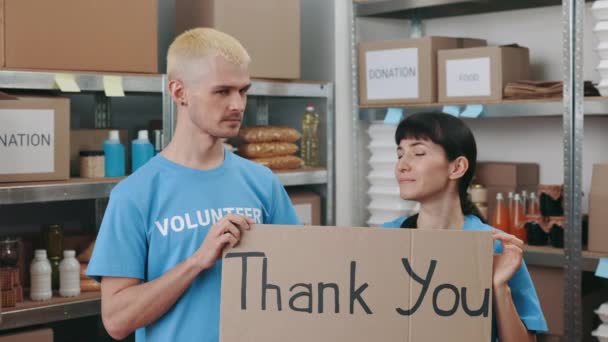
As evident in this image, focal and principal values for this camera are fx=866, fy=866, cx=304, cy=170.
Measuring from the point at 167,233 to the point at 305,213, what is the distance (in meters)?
2.12

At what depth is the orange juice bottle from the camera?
3465mm

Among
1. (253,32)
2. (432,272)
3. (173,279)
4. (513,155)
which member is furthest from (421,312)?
(513,155)

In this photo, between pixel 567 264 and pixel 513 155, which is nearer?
pixel 567 264

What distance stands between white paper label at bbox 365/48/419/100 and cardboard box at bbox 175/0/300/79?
0.35 metres

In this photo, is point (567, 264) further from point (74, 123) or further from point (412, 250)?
point (74, 123)

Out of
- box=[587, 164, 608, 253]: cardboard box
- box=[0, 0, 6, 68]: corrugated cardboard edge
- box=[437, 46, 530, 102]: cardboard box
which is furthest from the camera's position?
box=[437, 46, 530, 102]: cardboard box

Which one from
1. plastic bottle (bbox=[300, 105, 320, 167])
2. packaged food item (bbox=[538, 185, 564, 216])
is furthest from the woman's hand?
plastic bottle (bbox=[300, 105, 320, 167])

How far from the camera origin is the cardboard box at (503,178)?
3.57 metres

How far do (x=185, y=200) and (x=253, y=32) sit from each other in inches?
74.7

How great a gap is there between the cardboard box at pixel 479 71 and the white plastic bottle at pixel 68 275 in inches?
63.3

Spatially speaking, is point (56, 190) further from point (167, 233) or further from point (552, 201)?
point (552, 201)

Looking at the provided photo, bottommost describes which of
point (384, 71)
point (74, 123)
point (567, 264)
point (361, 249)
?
point (567, 264)

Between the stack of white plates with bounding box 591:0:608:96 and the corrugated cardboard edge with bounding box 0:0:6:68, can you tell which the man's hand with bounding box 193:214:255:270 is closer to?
the corrugated cardboard edge with bounding box 0:0:6:68

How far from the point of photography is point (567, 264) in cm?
326
